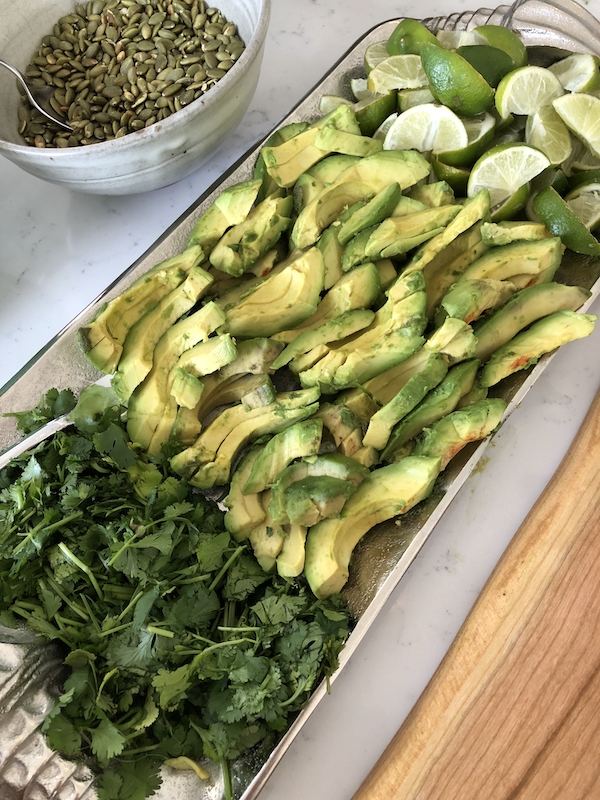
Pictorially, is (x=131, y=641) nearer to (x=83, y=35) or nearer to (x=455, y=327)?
(x=455, y=327)

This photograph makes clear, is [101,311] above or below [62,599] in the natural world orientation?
above

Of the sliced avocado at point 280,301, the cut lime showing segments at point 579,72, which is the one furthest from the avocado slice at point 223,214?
the cut lime showing segments at point 579,72

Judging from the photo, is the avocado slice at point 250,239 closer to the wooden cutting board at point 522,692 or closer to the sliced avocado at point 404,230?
the sliced avocado at point 404,230

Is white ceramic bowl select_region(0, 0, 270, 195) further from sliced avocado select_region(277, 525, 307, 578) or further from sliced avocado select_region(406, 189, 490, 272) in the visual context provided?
sliced avocado select_region(277, 525, 307, 578)

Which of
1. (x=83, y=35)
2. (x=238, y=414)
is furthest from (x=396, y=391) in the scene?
(x=83, y=35)

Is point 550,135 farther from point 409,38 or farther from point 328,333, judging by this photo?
point 328,333

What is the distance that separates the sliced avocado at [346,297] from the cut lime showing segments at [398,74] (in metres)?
0.39

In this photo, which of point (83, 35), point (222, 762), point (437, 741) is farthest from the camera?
point (83, 35)

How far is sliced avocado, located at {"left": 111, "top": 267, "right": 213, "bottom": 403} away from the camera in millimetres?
984

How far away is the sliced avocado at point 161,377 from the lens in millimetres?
983

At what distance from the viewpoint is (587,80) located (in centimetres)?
115

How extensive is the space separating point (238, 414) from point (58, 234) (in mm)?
635

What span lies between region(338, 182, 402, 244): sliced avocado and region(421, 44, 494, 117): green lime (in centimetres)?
19

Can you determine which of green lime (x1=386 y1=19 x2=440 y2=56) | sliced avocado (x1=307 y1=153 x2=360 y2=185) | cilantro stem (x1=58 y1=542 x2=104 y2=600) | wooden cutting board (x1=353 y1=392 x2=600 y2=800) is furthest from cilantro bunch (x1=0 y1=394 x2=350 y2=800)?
green lime (x1=386 y1=19 x2=440 y2=56)
